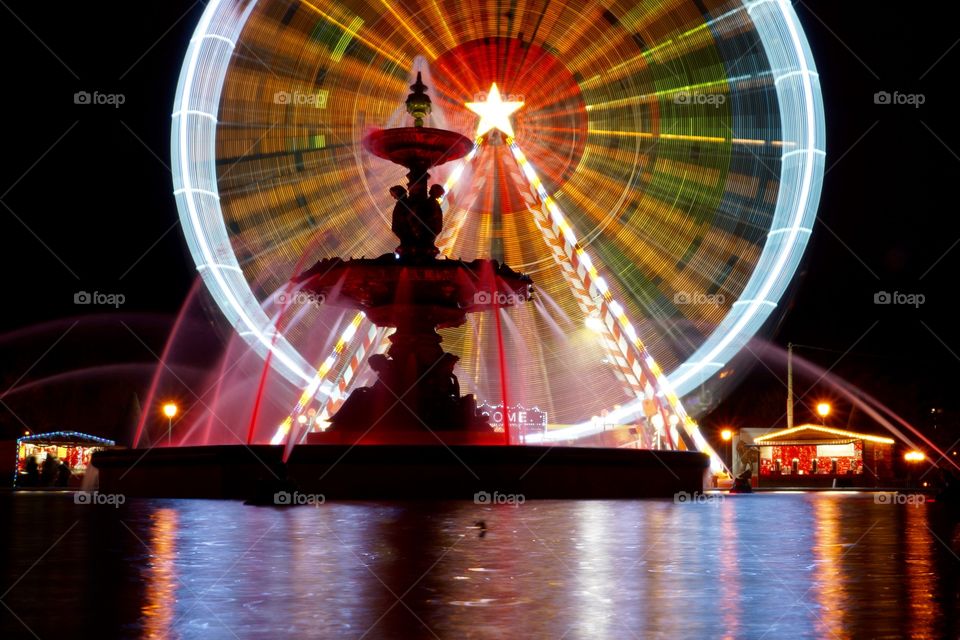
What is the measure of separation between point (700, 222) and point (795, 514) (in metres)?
11.8

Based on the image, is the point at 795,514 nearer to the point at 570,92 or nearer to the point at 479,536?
the point at 479,536

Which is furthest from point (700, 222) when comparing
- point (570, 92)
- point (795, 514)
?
point (795, 514)

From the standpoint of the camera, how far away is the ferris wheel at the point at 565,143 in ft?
73.9

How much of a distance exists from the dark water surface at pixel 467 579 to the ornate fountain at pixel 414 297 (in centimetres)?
850

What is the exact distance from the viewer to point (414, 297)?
19.0 metres

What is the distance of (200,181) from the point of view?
22266mm

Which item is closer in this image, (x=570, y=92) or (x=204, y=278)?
(x=204, y=278)

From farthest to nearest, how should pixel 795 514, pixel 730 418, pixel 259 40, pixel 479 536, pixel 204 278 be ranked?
1. pixel 730 418
2. pixel 259 40
3. pixel 204 278
4. pixel 795 514
5. pixel 479 536
